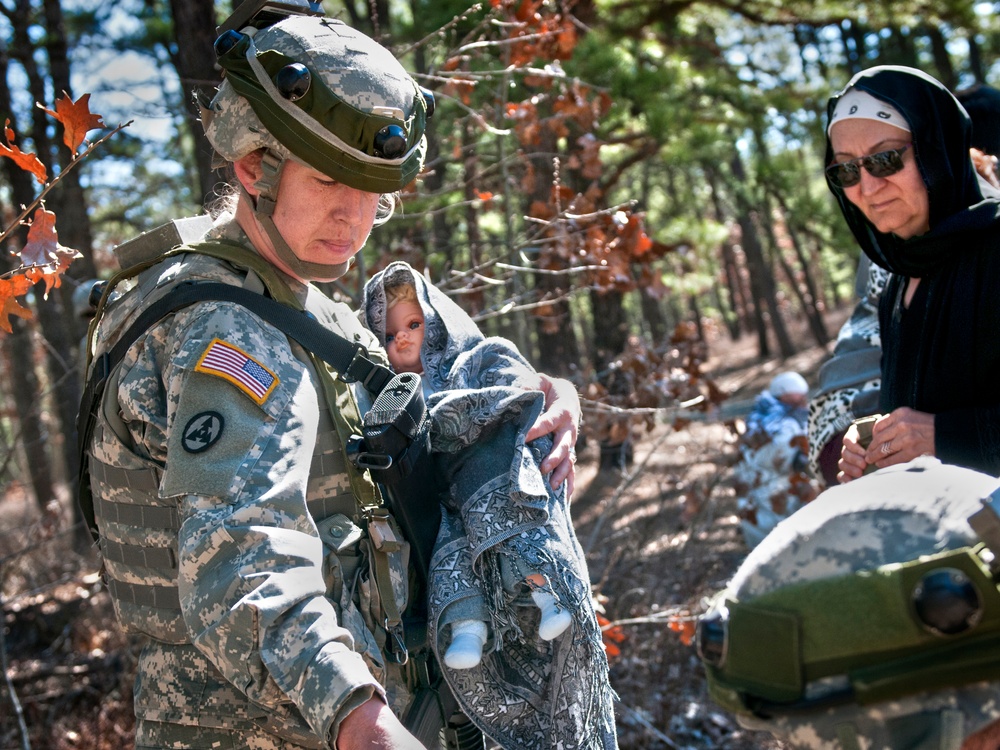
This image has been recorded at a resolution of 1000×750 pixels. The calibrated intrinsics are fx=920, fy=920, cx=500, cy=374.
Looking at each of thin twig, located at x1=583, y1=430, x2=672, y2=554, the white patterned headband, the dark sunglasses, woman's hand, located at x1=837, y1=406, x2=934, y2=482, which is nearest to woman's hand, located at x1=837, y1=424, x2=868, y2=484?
woman's hand, located at x1=837, y1=406, x2=934, y2=482

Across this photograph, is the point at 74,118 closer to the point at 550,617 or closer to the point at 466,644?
the point at 466,644

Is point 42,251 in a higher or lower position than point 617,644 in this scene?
higher

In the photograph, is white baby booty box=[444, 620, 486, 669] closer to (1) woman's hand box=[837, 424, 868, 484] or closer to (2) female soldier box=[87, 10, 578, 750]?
(2) female soldier box=[87, 10, 578, 750]

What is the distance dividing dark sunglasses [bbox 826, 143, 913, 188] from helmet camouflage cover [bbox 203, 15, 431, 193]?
1377mm

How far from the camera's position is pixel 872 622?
1369mm

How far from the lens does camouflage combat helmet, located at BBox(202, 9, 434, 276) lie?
6.48ft

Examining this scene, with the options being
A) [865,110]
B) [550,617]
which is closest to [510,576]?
[550,617]

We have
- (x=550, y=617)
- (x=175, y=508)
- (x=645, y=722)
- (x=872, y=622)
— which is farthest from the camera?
(x=645, y=722)

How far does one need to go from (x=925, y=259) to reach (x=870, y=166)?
32 centimetres

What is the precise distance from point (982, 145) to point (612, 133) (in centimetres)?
738

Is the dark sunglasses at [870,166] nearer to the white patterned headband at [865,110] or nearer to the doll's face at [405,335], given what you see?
the white patterned headband at [865,110]

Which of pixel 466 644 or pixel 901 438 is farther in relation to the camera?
pixel 901 438

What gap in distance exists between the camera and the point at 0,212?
48.1ft

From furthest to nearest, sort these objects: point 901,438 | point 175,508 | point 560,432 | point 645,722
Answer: point 645,722 → point 560,432 → point 901,438 → point 175,508
